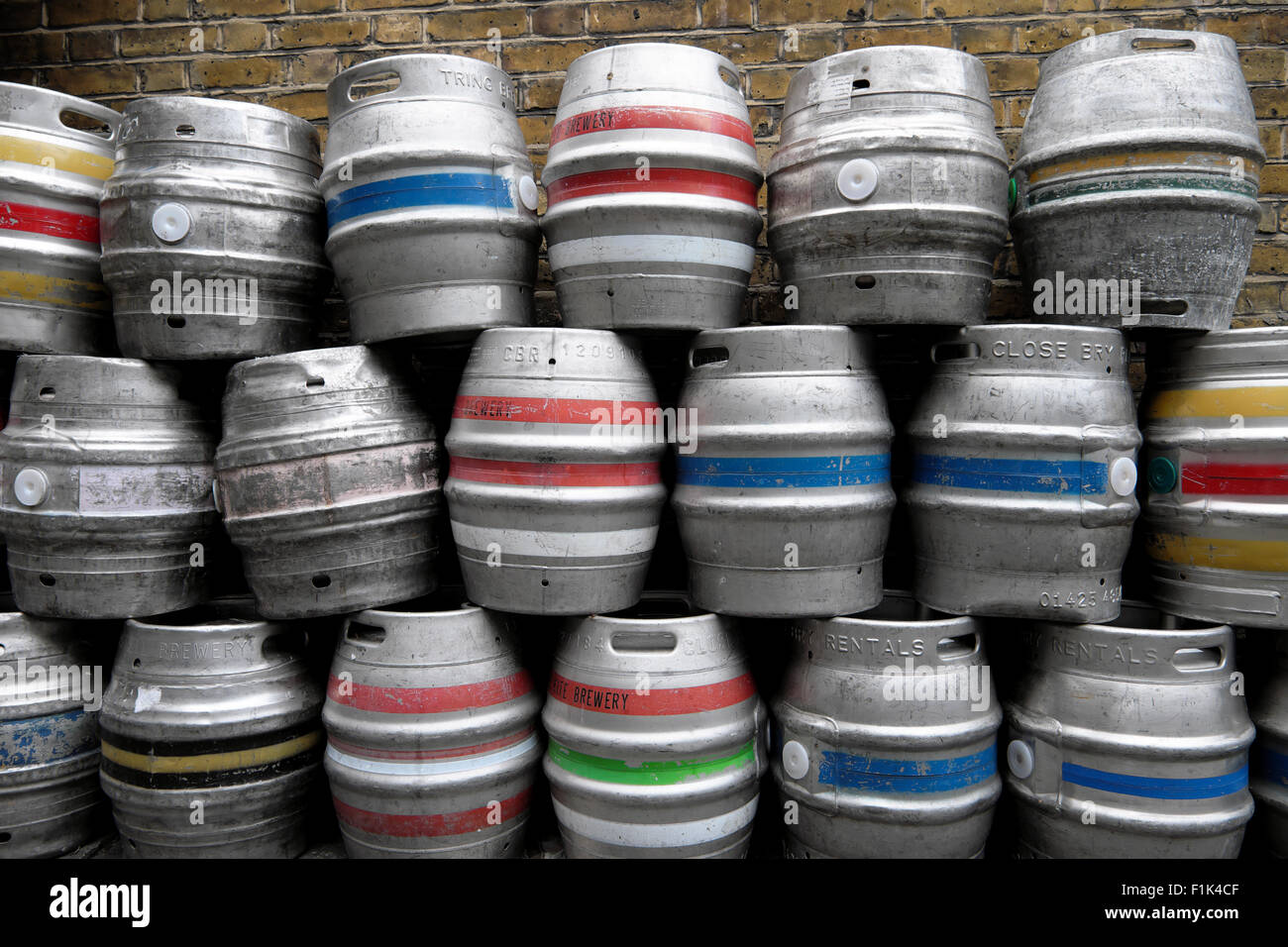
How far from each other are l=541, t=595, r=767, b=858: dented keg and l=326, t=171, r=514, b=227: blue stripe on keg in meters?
1.04

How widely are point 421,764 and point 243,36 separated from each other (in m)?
2.42

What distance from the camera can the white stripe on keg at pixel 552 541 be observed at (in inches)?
73.6

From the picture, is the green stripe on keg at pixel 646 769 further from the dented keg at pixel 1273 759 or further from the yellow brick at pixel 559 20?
the yellow brick at pixel 559 20

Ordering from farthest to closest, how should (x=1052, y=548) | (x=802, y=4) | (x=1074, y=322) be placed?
(x=802, y=4) < (x=1074, y=322) < (x=1052, y=548)

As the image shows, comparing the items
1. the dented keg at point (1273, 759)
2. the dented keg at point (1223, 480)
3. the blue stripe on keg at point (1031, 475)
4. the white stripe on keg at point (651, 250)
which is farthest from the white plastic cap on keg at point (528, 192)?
the dented keg at point (1273, 759)

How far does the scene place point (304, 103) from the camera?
2.69m

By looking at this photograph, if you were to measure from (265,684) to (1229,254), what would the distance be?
251cm

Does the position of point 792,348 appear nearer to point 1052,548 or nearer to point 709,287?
point 709,287

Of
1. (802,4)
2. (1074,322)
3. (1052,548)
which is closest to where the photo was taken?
(1052,548)

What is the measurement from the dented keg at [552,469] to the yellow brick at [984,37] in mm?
1566

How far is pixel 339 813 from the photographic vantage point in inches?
77.6

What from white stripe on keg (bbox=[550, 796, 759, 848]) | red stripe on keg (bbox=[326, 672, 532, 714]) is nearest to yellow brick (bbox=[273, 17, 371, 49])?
red stripe on keg (bbox=[326, 672, 532, 714])

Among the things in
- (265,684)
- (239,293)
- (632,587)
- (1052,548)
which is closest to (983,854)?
(1052,548)

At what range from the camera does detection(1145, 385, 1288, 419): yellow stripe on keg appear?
1836mm
